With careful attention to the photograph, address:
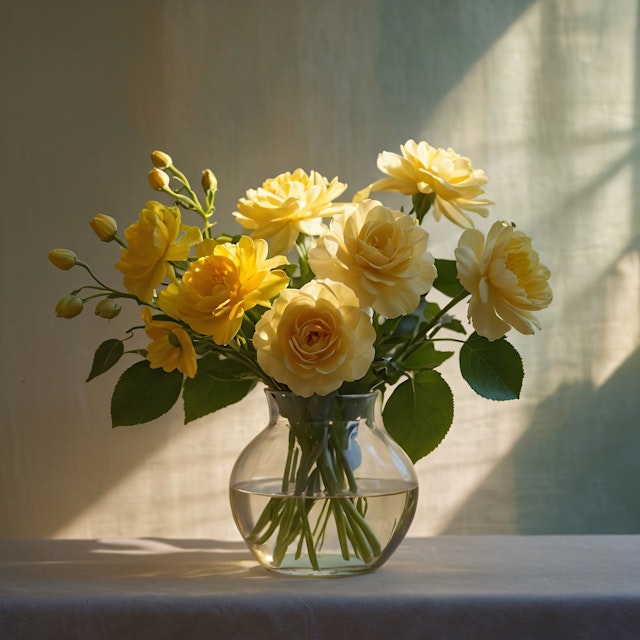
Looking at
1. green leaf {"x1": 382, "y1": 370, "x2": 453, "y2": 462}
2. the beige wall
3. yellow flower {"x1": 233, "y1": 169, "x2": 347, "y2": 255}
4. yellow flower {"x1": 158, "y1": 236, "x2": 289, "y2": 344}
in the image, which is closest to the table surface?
green leaf {"x1": 382, "y1": 370, "x2": 453, "y2": 462}

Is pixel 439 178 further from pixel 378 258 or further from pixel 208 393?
pixel 208 393

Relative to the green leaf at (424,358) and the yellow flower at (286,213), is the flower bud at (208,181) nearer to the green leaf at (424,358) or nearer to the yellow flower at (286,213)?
the yellow flower at (286,213)

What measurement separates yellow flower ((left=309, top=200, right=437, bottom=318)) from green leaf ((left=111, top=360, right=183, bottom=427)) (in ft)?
0.88

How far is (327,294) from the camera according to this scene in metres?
0.94

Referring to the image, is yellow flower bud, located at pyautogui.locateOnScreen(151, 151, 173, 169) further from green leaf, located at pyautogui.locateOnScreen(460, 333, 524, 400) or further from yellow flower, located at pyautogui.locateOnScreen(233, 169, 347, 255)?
green leaf, located at pyautogui.locateOnScreen(460, 333, 524, 400)

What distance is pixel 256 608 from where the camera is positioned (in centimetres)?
90

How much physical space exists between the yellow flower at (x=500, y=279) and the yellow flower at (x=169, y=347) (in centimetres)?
31

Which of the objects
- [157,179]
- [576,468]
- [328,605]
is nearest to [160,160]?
[157,179]

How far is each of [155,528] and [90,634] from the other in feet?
2.74

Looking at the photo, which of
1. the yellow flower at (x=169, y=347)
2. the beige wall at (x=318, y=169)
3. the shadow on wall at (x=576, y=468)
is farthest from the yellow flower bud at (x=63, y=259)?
the shadow on wall at (x=576, y=468)

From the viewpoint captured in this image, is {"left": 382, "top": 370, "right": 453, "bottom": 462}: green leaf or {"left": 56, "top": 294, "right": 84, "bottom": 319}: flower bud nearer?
{"left": 56, "top": 294, "right": 84, "bottom": 319}: flower bud

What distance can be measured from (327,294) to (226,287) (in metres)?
0.11

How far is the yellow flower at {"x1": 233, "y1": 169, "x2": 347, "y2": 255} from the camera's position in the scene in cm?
103

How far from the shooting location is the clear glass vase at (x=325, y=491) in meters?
1.00
